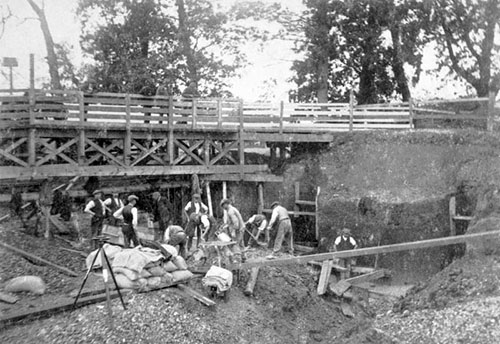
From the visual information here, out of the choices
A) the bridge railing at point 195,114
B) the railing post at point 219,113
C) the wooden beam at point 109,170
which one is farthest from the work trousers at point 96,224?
the railing post at point 219,113

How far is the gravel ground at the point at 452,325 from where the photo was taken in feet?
26.0

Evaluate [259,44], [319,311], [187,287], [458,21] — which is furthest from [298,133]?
[187,287]

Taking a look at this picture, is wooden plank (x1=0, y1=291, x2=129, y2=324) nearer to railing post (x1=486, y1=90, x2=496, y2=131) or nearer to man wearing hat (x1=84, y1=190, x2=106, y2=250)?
man wearing hat (x1=84, y1=190, x2=106, y2=250)

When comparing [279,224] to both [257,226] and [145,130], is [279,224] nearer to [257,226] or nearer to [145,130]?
[257,226]

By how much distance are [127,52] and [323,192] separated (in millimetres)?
8876

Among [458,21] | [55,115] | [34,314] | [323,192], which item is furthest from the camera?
[458,21]

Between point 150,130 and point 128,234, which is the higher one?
point 150,130

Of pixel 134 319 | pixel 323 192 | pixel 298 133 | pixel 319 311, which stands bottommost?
pixel 319 311

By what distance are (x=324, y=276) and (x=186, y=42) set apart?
10836 millimetres

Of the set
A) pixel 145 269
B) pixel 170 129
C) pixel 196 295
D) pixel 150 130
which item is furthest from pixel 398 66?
pixel 145 269

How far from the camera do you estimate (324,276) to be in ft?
44.7

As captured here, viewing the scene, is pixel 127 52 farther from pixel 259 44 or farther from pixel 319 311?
pixel 319 311

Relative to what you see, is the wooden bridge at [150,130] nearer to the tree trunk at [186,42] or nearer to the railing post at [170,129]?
the railing post at [170,129]

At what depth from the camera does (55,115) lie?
1424 cm
